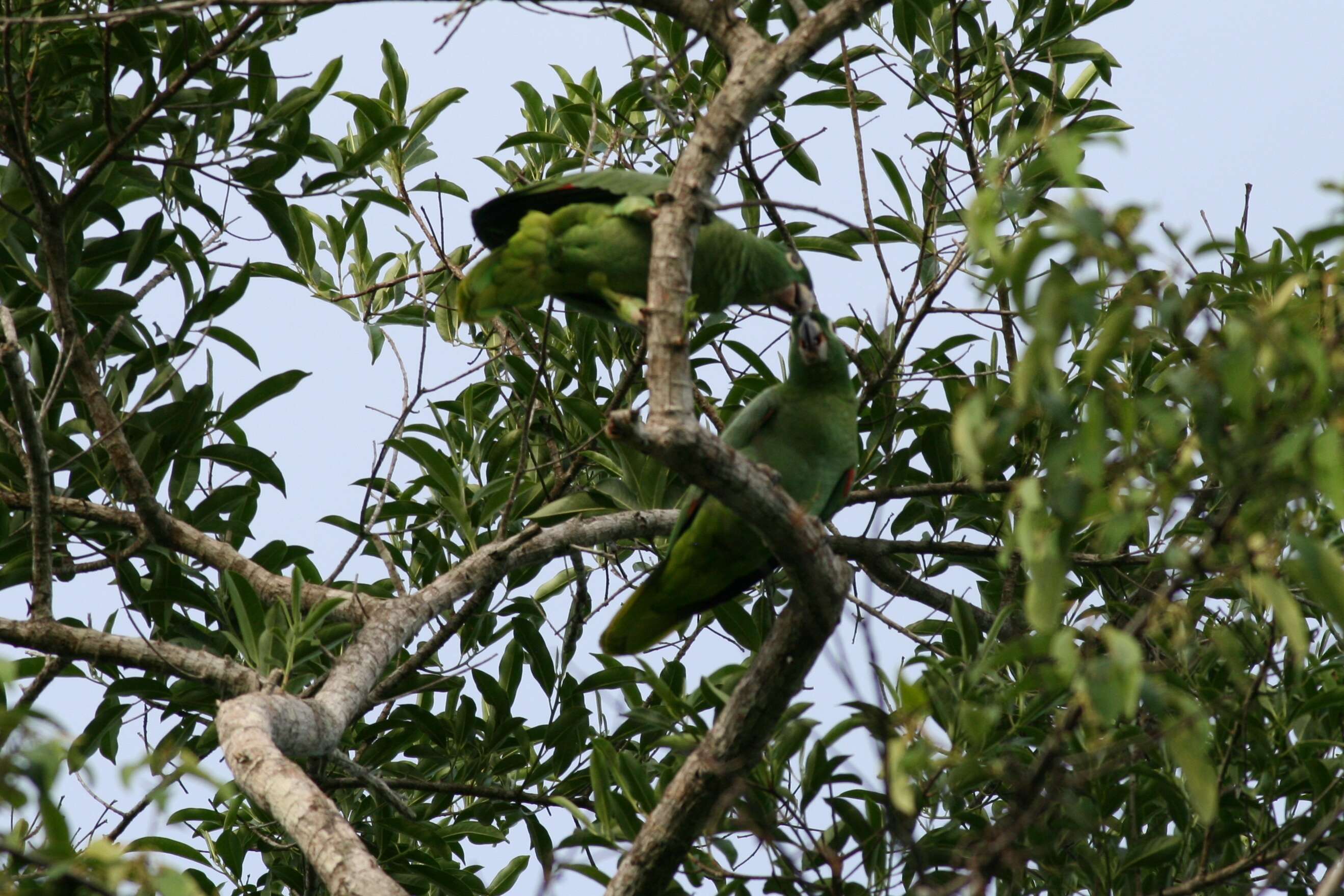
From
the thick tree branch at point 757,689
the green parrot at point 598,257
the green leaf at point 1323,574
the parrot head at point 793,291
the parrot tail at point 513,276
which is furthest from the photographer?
the parrot head at point 793,291

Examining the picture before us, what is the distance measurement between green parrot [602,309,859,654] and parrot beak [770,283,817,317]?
2.7 inches

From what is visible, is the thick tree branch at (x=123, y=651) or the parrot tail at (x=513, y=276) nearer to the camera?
the thick tree branch at (x=123, y=651)

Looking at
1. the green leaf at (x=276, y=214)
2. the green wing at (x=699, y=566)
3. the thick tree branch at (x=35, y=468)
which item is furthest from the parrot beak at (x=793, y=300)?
the thick tree branch at (x=35, y=468)

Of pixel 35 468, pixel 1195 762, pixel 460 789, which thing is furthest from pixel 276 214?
pixel 1195 762

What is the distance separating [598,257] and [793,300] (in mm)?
741

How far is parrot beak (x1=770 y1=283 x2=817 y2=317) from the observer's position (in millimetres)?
3902

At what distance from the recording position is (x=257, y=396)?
13.5 ft

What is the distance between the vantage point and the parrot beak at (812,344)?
3.71 m

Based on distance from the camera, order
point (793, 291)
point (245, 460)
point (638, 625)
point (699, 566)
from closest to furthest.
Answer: point (699, 566) < point (793, 291) < point (638, 625) < point (245, 460)

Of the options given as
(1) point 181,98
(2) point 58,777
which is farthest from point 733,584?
(2) point 58,777

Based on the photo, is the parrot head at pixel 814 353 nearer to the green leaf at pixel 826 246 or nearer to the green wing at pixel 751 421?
the green wing at pixel 751 421

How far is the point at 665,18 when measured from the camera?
4332 mm

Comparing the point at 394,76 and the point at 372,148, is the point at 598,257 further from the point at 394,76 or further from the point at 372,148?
the point at 394,76

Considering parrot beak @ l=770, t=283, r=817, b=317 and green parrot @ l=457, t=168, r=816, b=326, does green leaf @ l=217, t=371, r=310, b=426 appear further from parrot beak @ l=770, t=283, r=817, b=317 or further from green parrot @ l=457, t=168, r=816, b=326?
parrot beak @ l=770, t=283, r=817, b=317
